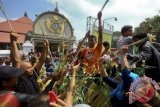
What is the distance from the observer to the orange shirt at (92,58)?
18.4ft

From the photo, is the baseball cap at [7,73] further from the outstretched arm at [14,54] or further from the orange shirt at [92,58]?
the orange shirt at [92,58]

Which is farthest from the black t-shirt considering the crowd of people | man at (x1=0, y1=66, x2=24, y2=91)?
man at (x1=0, y1=66, x2=24, y2=91)

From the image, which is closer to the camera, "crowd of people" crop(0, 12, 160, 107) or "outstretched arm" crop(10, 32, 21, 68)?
"crowd of people" crop(0, 12, 160, 107)

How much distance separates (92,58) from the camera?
5.81 metres

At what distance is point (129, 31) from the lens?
6215 millimetres

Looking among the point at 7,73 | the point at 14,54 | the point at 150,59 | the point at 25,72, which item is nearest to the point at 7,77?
the point at 7,73

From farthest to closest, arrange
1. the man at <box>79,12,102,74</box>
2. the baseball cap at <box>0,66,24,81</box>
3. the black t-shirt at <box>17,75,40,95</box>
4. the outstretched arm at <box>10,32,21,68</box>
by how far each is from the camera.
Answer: the man at <box>79,12,102,74</box> → the outstretched arm at <box>10,32,21,68</box> → the black t-shirt at <box>17,75,40,95</box> → the baseball cap at <box>0,66,24,81</box>

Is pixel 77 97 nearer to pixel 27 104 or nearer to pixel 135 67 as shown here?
pixel 135 67

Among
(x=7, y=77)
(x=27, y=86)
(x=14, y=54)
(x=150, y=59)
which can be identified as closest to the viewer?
(x=7, y=77)

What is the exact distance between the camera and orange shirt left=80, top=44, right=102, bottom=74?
18.4ft

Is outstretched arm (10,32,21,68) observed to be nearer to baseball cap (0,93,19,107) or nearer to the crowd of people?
the crowd of people

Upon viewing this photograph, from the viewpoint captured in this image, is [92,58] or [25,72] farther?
[92,58]

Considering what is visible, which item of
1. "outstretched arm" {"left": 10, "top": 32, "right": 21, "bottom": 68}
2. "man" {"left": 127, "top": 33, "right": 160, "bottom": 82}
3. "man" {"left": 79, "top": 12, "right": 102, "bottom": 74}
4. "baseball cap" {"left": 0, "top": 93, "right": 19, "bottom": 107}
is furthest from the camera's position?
"man" {"left": 79, "top": 12, "right": 102, "bottom": 74}

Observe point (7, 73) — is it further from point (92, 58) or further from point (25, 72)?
point (92, 58)
